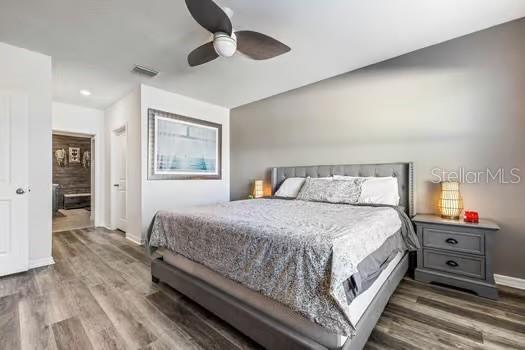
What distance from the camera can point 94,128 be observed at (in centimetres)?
505

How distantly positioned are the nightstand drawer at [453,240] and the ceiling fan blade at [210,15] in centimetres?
270

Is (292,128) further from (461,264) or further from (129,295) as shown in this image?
(129,295)

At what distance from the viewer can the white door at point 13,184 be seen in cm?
260

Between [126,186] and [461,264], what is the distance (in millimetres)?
4908

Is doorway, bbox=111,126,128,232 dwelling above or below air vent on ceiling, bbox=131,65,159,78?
below

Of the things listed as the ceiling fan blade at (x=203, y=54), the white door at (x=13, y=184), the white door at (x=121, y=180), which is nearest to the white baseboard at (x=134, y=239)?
the white door at (x=121, y=180)

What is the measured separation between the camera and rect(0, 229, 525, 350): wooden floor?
1568 millimetres

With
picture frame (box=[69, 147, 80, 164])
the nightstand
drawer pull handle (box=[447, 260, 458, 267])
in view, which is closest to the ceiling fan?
the nightstand

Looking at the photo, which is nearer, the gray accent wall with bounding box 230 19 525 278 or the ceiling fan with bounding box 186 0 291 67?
the ceiling fan with bounding box 186 0 291 67

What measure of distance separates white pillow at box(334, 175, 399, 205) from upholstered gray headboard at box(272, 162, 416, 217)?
126 mm

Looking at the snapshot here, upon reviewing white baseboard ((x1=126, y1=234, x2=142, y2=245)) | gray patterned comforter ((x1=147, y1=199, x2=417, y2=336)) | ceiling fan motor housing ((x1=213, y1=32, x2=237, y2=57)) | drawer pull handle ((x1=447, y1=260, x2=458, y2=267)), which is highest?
ceiling fan motor housing ((x1=213, y1=32, x2=237, y2=57))

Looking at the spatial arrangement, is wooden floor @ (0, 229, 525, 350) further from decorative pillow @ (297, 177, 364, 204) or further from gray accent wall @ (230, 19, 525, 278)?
decorative pillow @ (297, 177, 364, 204)

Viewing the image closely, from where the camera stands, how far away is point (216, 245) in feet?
5.89

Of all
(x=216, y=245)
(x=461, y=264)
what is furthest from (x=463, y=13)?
(x=216, y=245)
